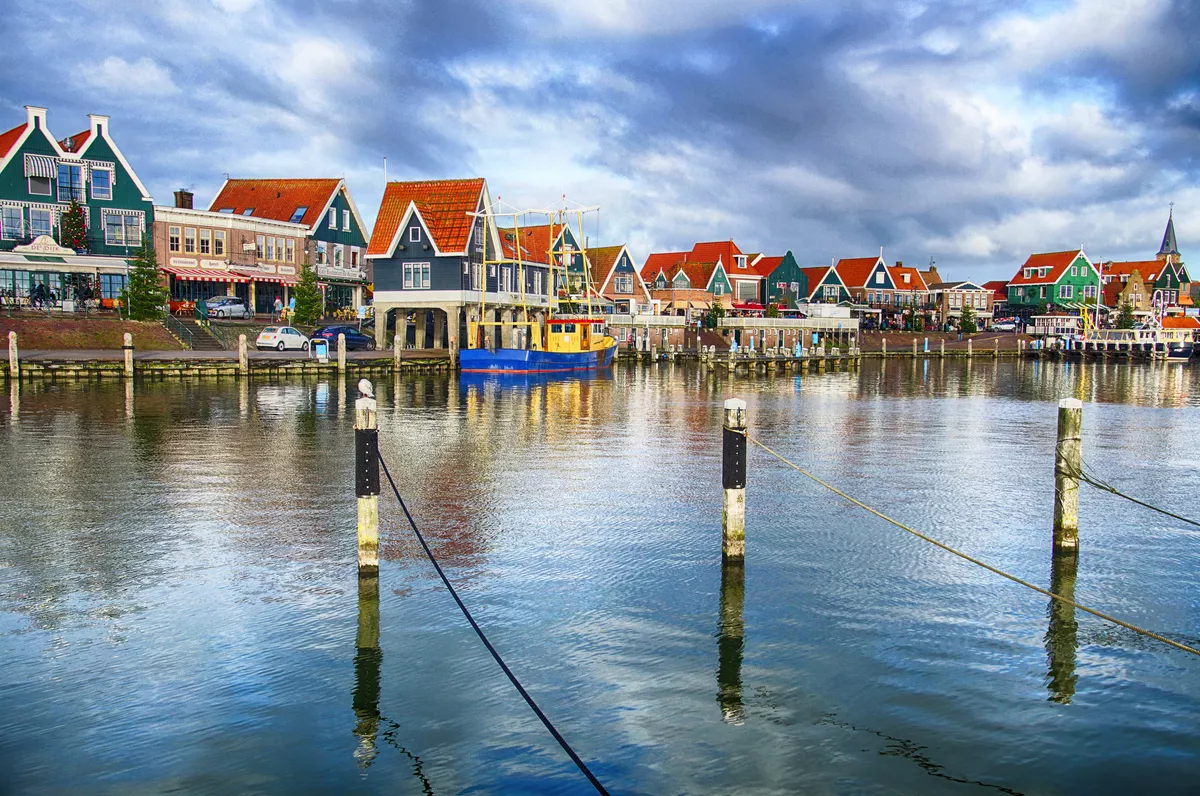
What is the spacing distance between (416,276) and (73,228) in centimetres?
2162

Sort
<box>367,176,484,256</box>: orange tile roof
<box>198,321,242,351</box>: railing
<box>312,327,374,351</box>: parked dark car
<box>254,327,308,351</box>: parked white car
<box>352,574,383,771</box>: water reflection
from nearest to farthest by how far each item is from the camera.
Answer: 1. <box>352,574,383,771</box>: water reflection
2. <box>254,327,308,351</box>: parked white car
3. <box>198,321,242,351</box>: railing
4. <box>312,327,374,351</box>: parked dark car
5. <box>367,176,484,256</box>: orange tile roof

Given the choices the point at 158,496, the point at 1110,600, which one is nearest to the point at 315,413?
the point at 158,496

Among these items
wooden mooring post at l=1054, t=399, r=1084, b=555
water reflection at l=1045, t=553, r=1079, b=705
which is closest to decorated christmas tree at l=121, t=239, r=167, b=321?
wooden mooring post at l=1054, t=399, r=1084, b=555

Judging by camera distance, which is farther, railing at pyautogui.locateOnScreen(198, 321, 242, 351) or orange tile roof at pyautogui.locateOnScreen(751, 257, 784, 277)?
orange tile roof at pyautogui.locateOnScreen(751, 257, 784, 277)

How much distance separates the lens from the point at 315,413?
1334 inches

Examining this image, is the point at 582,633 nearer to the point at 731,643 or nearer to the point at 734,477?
the point at 731,643

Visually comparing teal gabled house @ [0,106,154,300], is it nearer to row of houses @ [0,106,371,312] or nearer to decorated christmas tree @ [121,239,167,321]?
row of houses @ [0,106,371,312]

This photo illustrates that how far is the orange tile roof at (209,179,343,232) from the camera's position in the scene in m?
73.5

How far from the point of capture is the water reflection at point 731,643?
913 cm

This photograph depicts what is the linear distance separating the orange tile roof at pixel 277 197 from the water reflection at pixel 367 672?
215ft

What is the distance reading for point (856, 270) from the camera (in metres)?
124

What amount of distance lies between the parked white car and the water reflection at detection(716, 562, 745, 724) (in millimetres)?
49474

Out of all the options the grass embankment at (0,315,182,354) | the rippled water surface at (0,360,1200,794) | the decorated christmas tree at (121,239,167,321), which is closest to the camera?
the rippled water surface at (0,360,1200,794)

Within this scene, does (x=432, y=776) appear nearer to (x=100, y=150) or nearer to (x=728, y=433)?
(x=728, y=433)
